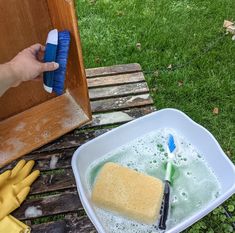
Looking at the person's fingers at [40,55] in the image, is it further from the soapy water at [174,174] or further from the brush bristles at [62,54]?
the soapy water at [174,174]

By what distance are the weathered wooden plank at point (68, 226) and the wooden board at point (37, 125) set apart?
0.31 m


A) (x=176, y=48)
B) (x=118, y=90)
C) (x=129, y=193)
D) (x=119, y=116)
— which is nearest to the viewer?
(x=129, y=193)

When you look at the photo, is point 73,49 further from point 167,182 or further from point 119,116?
point 167,182

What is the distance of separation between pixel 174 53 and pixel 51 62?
3.75 feet

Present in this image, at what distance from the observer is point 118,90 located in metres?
1.76

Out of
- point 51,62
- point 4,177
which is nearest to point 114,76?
point 51,62

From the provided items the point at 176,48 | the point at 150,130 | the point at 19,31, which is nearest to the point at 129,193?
the point at 150,130

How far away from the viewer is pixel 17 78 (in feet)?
4.09

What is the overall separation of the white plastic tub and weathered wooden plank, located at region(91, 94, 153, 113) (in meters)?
0.20

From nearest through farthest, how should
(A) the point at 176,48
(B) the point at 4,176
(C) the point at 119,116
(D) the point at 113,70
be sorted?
(B) the point at 4,176 → (C) the point at 119,116 → (D) the point at 113,70 → (A) the point at 176,48

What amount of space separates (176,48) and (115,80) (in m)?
0.64

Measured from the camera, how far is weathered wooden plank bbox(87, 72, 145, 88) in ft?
5.86

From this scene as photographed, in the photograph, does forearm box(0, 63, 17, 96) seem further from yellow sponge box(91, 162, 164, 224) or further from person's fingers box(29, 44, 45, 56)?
yellow sponge box(91, 162, 164, 224)

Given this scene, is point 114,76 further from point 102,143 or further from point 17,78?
point 17,78
